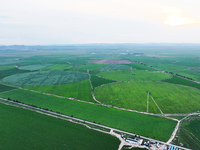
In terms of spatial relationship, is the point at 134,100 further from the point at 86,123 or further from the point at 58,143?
the point at 58,143

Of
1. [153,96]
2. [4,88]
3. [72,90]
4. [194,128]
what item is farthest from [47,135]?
[4,88]

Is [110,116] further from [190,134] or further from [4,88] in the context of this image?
[4,88]

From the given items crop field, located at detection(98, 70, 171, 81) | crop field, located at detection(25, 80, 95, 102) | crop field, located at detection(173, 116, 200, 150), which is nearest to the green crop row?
crop field, located at detection(25, 80, 95, 102)

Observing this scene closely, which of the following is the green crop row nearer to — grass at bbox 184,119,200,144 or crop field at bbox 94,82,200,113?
crop field at bbox 94,82,200,113

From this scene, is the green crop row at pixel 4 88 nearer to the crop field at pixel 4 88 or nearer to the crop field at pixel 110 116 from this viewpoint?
the crop field at pixel 4 88

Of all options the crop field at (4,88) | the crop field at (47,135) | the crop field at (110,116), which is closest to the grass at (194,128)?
the crop field at (110,116)

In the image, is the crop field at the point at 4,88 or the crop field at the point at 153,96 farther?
the crop field at the point at 4,88
